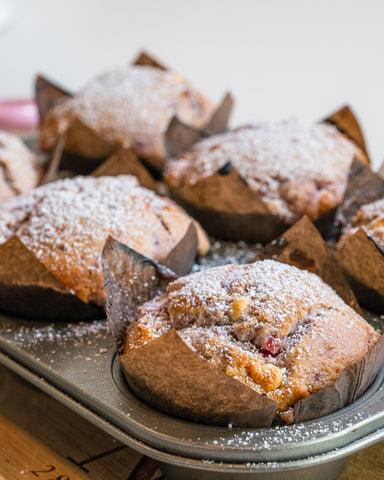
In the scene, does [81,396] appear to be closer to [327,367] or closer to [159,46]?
[327,367]

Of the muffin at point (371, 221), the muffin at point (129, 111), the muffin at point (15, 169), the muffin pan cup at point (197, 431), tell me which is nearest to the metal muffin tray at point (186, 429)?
the muffin pan cup at point (197, 431)

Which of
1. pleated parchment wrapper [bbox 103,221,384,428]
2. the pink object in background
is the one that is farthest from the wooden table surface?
the pink object in background

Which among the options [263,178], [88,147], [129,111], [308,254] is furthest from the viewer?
[129,111]

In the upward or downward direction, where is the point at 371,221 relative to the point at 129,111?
upward

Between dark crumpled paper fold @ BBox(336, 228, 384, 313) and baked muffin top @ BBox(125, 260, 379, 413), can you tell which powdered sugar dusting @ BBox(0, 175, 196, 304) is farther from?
dark crumpled paper fold @ BBox(336, 228, 384, 313)

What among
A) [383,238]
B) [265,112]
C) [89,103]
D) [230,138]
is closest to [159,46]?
[265,112]

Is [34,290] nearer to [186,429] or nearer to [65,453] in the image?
[65,453]

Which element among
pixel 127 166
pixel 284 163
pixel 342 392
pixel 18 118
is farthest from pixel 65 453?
pixel 18 118
